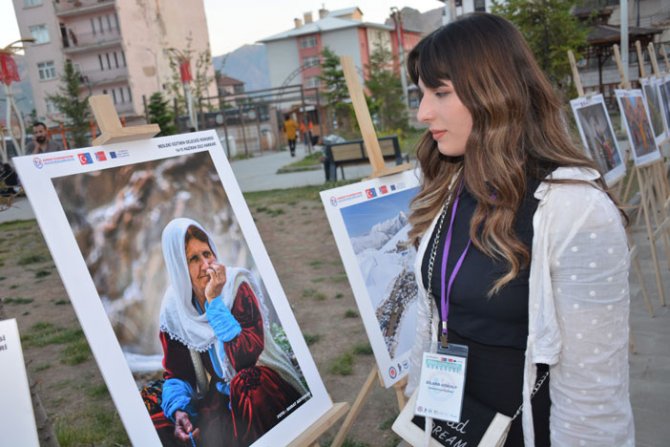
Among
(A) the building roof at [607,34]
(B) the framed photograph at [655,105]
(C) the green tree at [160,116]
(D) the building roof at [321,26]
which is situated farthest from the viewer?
(D) the building roof at [321,26]

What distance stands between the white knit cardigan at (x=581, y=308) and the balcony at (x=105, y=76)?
3816 cm

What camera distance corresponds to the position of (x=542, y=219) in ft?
4.00

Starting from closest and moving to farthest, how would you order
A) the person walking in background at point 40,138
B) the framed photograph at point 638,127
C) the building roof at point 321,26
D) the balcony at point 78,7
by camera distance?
1. the framed photograph at point 638,127
2. the person walking in background at point 40,138
3. the balcony at point 78,7
4. the building roof at point 321,26

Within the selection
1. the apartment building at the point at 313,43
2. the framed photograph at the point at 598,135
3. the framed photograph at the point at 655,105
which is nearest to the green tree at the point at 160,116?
the framed photograph at the point at 655,105

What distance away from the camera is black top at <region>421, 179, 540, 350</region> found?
4.19 ft

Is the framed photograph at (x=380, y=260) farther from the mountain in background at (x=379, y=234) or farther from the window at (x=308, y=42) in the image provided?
the window at (x=308, y=42)

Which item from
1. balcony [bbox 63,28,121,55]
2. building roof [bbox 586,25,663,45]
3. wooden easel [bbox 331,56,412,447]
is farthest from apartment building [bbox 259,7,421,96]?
wooden easel [bbox 331,56,412,447]

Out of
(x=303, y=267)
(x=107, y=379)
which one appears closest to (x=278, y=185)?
(x=303, y=267)

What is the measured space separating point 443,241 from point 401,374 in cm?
102

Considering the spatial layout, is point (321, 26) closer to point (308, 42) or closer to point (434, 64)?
point (308, 42)

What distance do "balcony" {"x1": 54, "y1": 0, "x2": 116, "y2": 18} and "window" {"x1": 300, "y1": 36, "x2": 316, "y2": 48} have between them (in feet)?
71.0

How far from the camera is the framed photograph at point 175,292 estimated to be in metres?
1.42

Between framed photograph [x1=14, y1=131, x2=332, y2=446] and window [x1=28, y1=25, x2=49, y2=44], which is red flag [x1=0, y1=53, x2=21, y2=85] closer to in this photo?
framed photograph [x1=14, y1=131, x2=332, y2=446]

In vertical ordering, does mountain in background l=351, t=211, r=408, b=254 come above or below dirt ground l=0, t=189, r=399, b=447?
above
